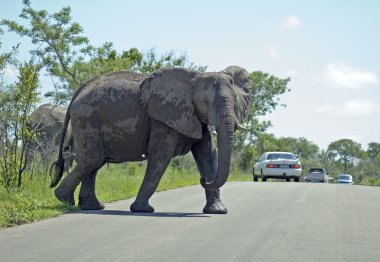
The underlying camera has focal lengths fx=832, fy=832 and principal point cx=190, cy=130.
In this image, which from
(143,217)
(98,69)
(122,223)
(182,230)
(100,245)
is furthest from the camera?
(98,69)

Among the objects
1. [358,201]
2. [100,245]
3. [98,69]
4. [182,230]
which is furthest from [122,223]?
[98,69]

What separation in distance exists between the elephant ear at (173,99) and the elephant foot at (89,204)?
2064 millimetres

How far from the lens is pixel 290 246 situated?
35.4 feet

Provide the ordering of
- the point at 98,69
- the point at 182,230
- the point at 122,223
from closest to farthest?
the point at 182,230 → the point at 122,223 → the point at 98,69

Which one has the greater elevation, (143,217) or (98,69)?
(98,69)

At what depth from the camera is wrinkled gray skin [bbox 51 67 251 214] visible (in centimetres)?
1570

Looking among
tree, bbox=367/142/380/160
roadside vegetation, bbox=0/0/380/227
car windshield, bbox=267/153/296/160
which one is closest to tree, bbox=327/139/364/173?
tree, bbox=367/142/380/160

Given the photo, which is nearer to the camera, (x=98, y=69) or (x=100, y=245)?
(x=100, y=245)

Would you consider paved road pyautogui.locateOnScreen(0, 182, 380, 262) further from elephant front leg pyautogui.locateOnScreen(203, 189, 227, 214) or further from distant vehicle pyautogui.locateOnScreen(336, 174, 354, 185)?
distant vehicle pyautogui.locateOnScreen(336, 174, 354, 185)

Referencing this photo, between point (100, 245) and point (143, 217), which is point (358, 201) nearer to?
point (143, 217)

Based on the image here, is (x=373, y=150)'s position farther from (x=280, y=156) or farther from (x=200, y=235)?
(x=200, y=235)

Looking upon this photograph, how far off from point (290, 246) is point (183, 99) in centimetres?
571

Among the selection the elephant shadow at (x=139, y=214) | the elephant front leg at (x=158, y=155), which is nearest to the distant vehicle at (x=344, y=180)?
the elephant front leg at (x=158, y=155)

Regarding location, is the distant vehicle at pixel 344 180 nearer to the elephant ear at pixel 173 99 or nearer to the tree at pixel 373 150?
the elephant ear at pixel 173 99
